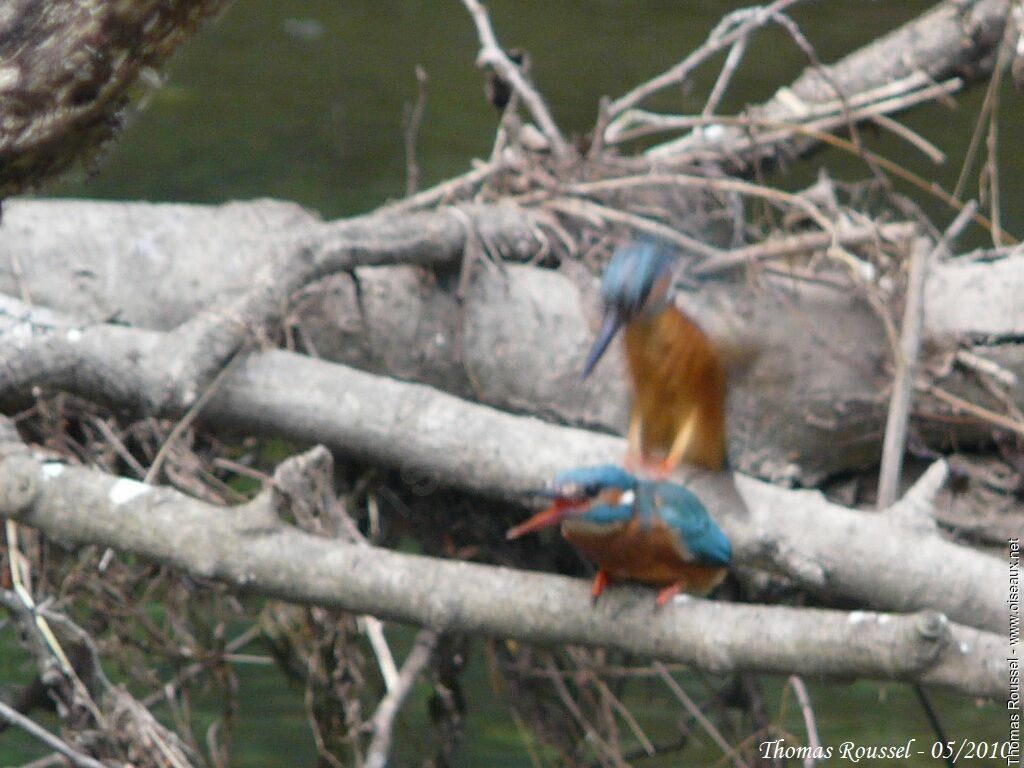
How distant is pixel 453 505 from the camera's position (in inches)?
98.7

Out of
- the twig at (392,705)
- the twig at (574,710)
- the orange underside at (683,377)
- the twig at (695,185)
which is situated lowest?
the twig at (574,710)

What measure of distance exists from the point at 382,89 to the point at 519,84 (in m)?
2.17

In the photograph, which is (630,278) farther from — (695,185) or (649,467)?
(695,185)

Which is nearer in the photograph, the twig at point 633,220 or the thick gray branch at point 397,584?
the thick gray branch at point 397,584

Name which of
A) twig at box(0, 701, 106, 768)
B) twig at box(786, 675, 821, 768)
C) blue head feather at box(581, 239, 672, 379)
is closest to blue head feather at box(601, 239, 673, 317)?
blue head feather at box(581, 239, 672, 379)

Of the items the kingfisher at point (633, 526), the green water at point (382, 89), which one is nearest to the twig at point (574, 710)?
the kingfisher at point (633, 526)

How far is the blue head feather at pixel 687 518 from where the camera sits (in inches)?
68.6

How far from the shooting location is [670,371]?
2.03m

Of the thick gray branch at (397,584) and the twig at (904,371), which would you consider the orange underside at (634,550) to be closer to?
the thick gray branch at (397,584)

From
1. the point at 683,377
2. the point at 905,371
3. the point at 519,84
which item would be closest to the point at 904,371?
the point at 905,371

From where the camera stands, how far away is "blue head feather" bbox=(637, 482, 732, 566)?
1.74 m

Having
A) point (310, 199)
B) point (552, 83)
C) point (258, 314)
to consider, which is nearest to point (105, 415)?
point (258, 314)

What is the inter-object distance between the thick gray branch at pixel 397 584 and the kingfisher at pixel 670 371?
1.33 ft

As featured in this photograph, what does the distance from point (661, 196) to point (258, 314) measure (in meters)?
1.10
